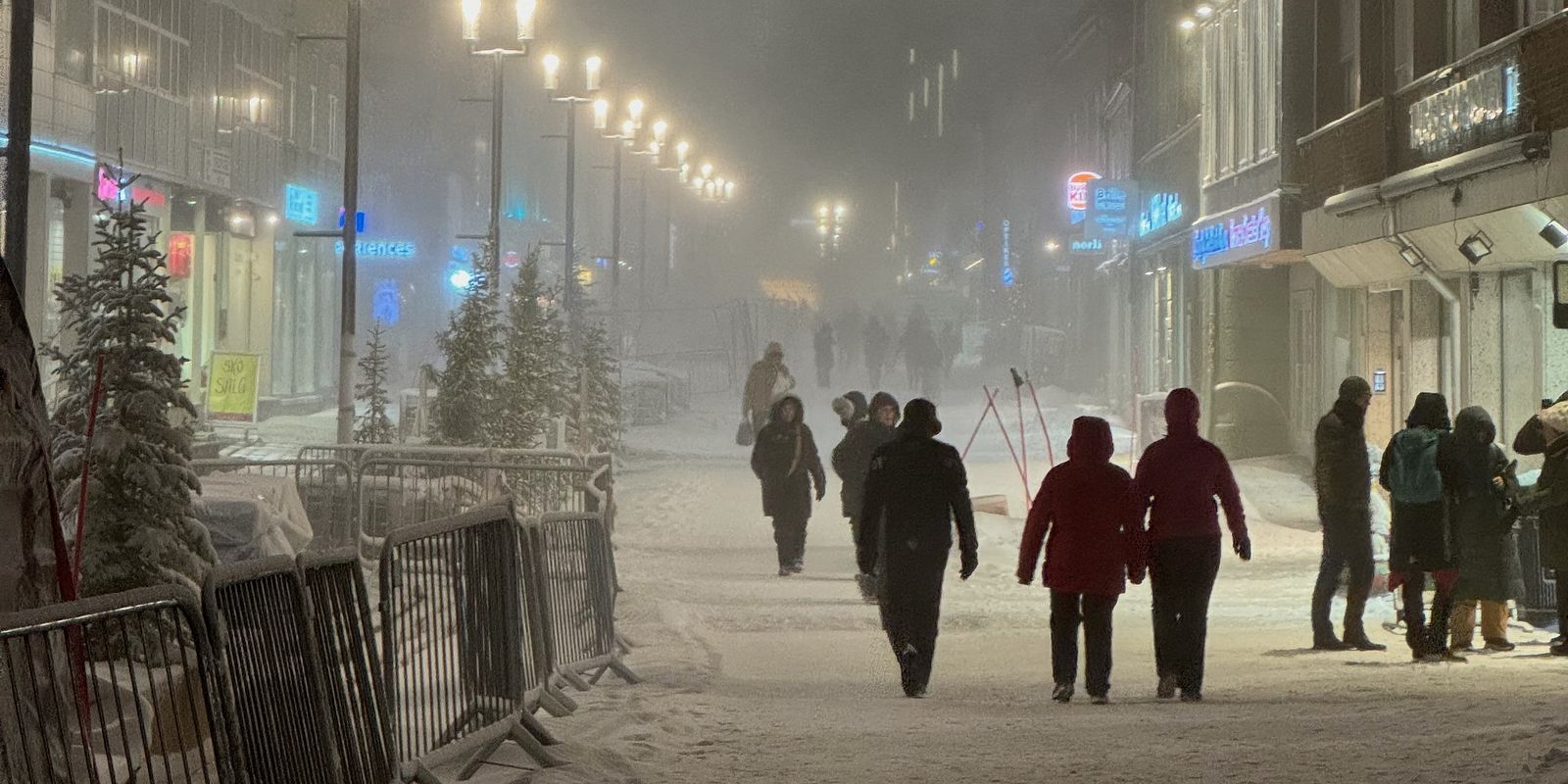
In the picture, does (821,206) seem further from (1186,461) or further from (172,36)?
(1186,461)

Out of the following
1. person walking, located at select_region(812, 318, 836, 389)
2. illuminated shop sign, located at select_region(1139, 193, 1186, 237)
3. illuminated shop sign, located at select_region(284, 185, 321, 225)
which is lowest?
person walking, located at select_region(812, 318, 836, 389)

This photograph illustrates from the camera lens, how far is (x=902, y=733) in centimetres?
861

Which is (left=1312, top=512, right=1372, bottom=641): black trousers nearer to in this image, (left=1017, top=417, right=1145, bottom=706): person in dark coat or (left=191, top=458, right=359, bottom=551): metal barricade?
(left=1017, top=417, right=1145, bottom=706): person in dark coat

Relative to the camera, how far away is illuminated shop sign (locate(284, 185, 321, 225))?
4275 cm

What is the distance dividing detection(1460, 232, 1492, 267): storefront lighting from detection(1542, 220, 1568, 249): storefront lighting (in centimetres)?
158

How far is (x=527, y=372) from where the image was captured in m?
25.3

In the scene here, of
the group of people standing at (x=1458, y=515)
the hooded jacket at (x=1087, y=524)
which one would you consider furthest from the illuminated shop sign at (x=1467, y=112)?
the hooded jacket at (x=1087, y=524)

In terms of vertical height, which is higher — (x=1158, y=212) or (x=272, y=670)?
(x=1158, y=212)

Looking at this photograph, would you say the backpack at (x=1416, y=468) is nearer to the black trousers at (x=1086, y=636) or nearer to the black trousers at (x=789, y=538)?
the black trousers at (x=1086, y=636)

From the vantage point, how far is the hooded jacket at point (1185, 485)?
1012 centimetres

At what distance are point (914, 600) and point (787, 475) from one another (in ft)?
22.6

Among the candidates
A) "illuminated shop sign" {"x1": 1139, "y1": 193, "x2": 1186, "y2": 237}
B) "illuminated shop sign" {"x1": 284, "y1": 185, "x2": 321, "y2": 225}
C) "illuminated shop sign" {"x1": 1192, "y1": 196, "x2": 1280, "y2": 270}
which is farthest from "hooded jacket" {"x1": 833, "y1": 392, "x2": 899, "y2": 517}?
"illuminated shop sign" {"x1": 284, "y1": 185, "x2": 321, "y2": 225}

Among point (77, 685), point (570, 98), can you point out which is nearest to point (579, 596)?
point (77, 685)

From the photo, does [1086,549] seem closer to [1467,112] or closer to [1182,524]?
[1182,524]
